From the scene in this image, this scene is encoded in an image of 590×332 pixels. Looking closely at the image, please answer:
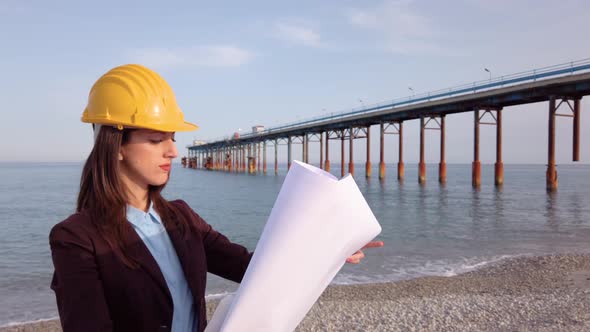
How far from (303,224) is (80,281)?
0.66 m

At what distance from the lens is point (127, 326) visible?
1298mm

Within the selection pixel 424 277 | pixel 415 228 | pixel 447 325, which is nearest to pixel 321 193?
pixel 447 325

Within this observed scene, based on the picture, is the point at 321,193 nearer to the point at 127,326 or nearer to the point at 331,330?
the point at 127,326

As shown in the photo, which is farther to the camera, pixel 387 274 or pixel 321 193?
pixel 387 274

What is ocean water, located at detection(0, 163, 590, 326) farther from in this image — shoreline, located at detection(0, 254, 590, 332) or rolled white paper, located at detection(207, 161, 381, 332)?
rolled white paper, located at detection(207, 161, 381, 332)

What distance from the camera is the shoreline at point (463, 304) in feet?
17.9

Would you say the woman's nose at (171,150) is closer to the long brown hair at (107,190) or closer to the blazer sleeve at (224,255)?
the long brown hair at (107,190)

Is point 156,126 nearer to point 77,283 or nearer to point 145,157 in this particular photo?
point 145,157

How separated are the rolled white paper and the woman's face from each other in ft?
2.19

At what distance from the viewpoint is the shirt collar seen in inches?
58.2

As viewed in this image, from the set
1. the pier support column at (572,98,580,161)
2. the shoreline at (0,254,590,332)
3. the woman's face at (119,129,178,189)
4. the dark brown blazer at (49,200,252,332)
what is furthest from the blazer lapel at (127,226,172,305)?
the pier support column at (572,98,580,161)

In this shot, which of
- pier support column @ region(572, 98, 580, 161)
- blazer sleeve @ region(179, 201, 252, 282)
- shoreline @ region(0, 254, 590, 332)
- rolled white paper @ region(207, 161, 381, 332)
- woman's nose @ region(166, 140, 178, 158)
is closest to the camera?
rolled white paper @ region(207, 161, 381, 332)

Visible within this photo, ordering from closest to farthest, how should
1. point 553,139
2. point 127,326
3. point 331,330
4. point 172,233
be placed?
point 127,326 < point 172,233 < point 331,330 < point 553,139

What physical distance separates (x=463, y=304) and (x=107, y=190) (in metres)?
6.11
